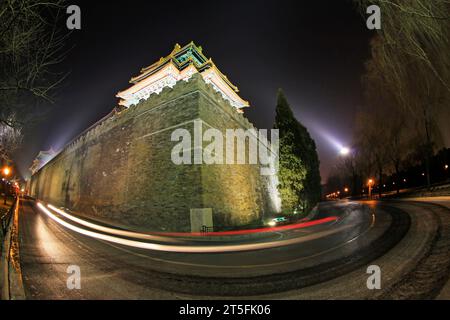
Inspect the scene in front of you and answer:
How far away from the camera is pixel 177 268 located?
199 inches

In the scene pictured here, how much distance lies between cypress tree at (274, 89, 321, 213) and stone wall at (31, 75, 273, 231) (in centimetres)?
255

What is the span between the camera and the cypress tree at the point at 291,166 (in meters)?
18.5

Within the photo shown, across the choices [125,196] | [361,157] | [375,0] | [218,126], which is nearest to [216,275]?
[375,0]

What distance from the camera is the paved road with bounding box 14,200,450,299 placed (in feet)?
12.1

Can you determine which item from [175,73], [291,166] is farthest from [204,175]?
[175,73]

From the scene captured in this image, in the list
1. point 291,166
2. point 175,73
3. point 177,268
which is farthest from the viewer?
point 175,73

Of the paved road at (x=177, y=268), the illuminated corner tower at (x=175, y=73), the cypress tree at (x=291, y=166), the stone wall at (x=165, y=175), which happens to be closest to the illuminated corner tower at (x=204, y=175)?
the stone wall at (x=165, y=175)

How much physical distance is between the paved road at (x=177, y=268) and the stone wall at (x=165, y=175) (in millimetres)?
4490

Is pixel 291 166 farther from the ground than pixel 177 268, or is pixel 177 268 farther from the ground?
pixel 291 166

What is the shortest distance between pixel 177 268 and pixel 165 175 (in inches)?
304

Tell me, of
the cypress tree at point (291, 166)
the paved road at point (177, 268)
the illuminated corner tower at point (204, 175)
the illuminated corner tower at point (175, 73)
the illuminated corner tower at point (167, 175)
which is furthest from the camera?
the illuminated corner tower at point (175, 73)

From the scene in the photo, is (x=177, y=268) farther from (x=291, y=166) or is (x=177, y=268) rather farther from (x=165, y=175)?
(x=291, y=166)

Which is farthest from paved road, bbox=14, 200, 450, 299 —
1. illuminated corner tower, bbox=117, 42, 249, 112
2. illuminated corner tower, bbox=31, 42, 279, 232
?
illuminated corner tower, bbox=117, 42, 249, 112

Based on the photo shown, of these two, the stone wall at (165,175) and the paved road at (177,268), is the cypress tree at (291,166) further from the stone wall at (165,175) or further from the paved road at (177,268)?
the paved road at (177,268)
